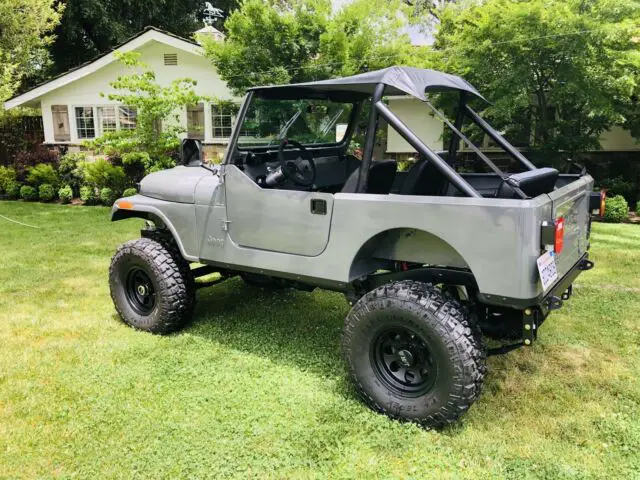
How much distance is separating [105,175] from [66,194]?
1.48 metres

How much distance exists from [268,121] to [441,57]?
8.16 meters

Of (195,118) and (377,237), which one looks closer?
(377,237)

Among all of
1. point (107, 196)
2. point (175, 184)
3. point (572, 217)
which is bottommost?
point (107, 196)

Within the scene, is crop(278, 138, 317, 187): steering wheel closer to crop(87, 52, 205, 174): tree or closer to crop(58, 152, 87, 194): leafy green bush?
crop(87, 52, 205, 174): tree

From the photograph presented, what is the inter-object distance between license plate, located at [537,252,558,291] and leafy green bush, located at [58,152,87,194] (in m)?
13.5

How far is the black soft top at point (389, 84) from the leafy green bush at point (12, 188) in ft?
42.2

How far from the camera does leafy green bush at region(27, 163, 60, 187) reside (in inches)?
541

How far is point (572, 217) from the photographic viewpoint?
130 inches

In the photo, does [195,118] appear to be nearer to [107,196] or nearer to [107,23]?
[107,196]

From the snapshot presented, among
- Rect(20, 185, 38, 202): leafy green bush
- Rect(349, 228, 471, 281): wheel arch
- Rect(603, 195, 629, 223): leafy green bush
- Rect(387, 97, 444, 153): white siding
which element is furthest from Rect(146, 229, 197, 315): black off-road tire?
Rect(20, 185, 38, 202): leafy green bush

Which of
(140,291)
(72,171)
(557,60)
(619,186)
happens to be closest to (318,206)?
(140,291)

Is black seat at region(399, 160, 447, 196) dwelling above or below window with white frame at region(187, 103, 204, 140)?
below

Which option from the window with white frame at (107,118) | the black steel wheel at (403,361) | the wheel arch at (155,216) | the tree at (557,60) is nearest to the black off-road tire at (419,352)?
the black steel wheel at (403,361)

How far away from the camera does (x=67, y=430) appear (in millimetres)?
3010
